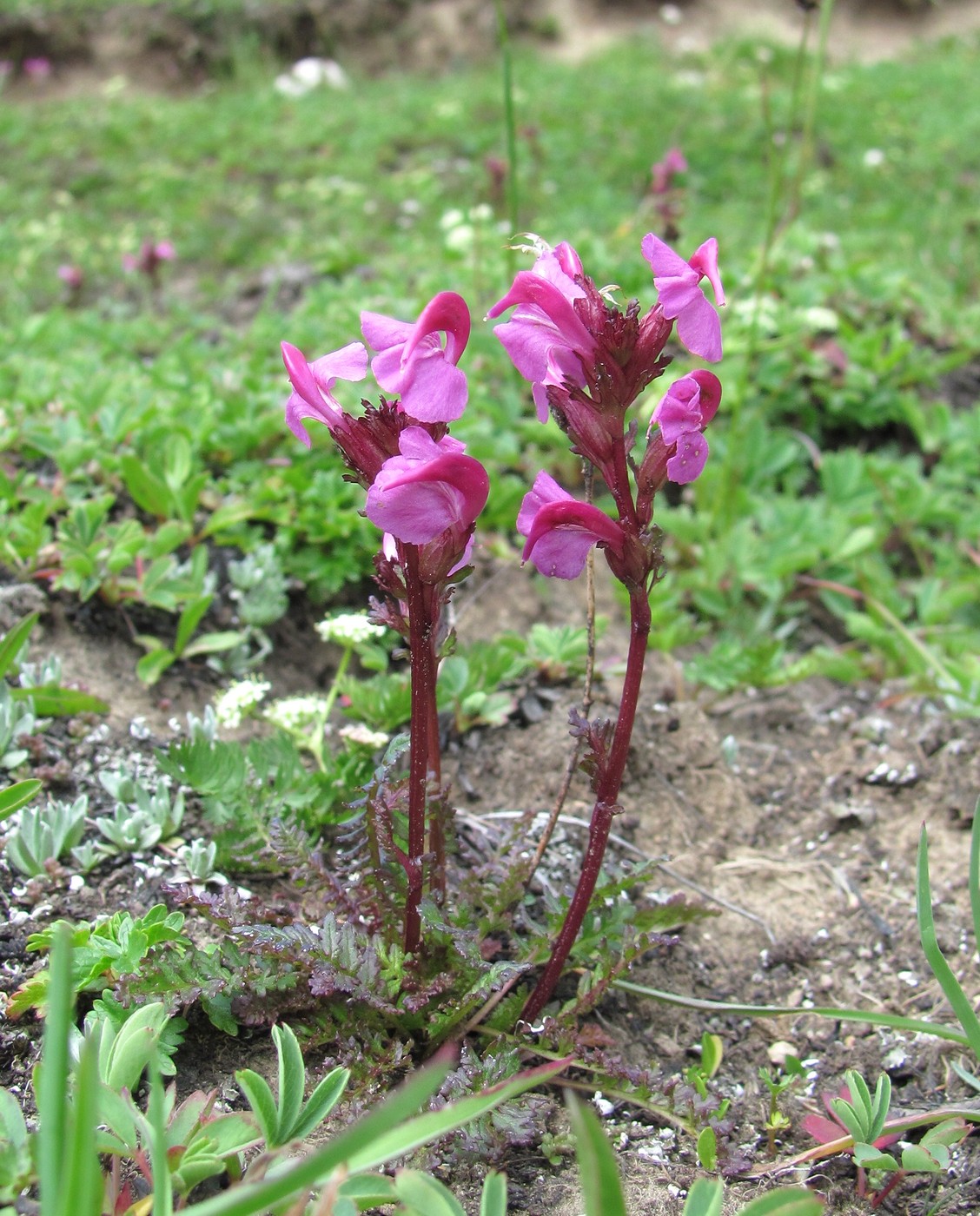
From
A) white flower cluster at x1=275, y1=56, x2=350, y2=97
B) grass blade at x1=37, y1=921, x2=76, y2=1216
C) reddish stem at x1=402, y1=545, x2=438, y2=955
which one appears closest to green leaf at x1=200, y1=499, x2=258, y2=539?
reddish stem at x1=402, y1=545, x2=438, y2=955

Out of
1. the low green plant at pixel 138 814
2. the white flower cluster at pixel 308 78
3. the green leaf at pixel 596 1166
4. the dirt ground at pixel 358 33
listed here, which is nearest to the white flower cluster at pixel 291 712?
the low green plant at pixel 138 814

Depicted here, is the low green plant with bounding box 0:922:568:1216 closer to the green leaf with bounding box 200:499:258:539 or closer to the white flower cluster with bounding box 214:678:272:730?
the white flower cluster with bounding box 214:678:272:730

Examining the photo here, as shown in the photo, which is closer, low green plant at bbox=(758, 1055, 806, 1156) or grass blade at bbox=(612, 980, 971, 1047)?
grass blade at bbox=(612, 980, 971, 1047)

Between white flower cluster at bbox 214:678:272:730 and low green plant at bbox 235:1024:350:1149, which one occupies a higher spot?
white flower cluster at bbox 214:678:272:730

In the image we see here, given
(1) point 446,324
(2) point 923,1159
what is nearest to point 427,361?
(1) point 446,324

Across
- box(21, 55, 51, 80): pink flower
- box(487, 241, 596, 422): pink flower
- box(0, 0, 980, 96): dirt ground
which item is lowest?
box(487, 241, 596, 422): pink flower
